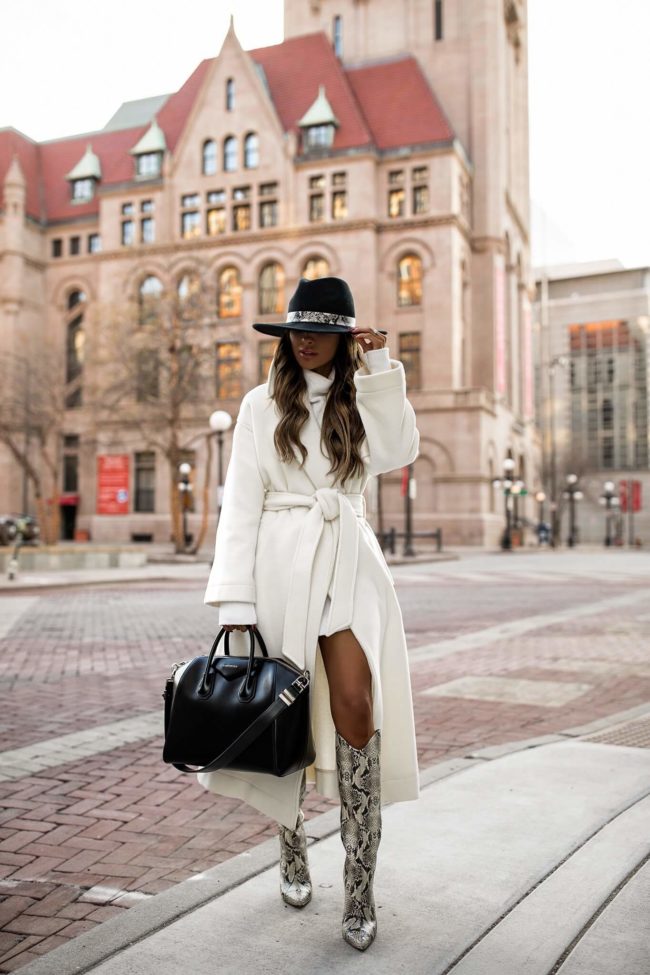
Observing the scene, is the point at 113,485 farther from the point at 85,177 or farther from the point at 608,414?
the point at 608,414

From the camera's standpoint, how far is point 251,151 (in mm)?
50969

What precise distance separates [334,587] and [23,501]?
181 feet

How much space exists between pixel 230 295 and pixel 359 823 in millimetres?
50336

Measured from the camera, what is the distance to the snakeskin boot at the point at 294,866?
2.97m

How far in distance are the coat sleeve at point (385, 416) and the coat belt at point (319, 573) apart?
→ 0.21 metres

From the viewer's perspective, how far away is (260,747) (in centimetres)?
265

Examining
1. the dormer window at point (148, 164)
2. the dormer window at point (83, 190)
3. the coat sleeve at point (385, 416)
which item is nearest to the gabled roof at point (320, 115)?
the dormer window at point (148, 164)

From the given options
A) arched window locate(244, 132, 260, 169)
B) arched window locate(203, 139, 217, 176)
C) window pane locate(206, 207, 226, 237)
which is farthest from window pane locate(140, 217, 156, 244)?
arched window locate(244, 132, 260, 169)

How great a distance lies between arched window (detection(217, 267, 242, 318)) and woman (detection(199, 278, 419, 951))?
48.8 m

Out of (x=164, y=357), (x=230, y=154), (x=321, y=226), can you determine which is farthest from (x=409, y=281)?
(x=164, y=357)

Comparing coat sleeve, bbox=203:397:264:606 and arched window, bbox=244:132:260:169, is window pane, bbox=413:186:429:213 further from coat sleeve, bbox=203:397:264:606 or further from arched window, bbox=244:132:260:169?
coat sleeve, bbox=203:397:264:606

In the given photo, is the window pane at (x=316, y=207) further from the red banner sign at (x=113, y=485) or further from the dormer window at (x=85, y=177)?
the red banner sign at (x=113, y=485)

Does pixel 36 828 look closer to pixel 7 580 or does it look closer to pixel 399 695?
pixel 399 695

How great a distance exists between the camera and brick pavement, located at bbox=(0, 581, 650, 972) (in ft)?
10.7
